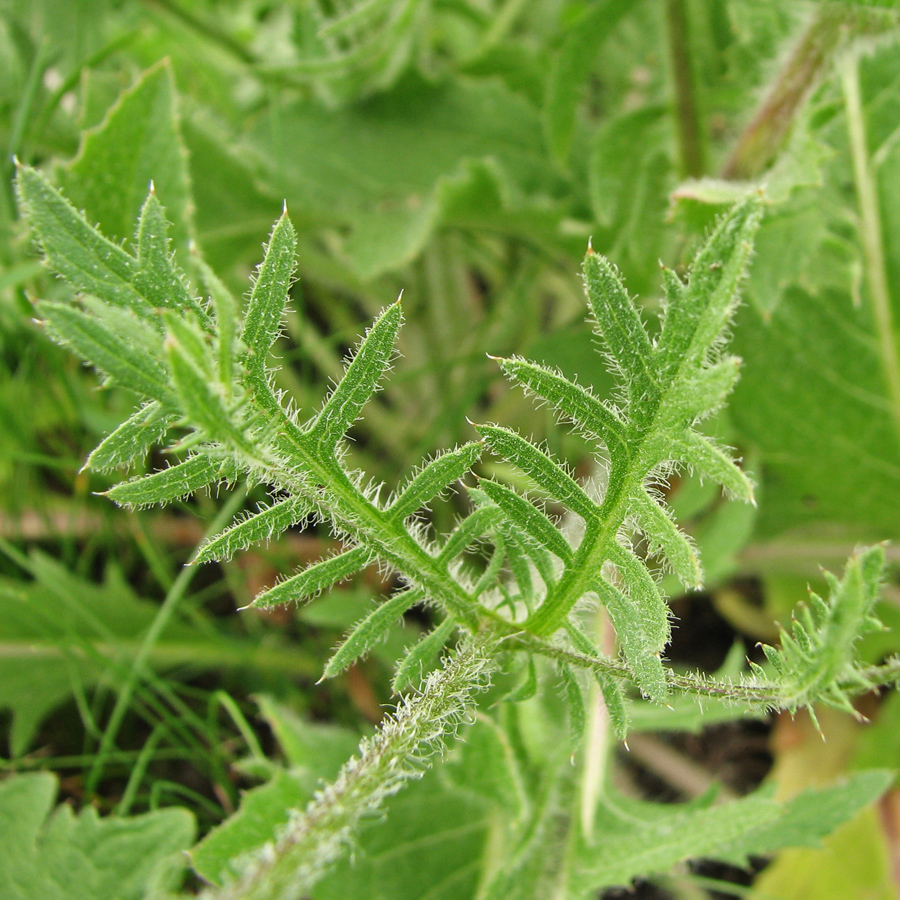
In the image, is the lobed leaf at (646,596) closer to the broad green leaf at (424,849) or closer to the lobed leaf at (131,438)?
the lobed leaf at (131,438)

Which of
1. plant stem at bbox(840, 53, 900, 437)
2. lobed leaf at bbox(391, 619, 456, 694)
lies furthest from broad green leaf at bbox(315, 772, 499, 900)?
plant stem at bbox(840, 53, 900, 437)

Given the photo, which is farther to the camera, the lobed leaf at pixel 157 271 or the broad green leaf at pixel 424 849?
the broad green leaf at pixel 424 849

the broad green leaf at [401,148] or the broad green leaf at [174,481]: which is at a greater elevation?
the broad green leaf at [401,148]

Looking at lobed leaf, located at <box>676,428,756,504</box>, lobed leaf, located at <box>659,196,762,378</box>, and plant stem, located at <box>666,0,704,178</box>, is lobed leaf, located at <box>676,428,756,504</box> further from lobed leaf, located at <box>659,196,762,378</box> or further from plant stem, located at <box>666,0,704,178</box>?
plant stem, located at <box>666,0,704,178</box>

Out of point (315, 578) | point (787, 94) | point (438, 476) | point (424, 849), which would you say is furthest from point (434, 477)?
point (787, 94)

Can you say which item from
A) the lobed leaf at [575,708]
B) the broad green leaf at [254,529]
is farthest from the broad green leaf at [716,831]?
the broad green leaf at [254,529]

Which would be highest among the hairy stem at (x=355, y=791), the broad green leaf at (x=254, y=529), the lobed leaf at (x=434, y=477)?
the lobed leaf at (x=434, y=477)
